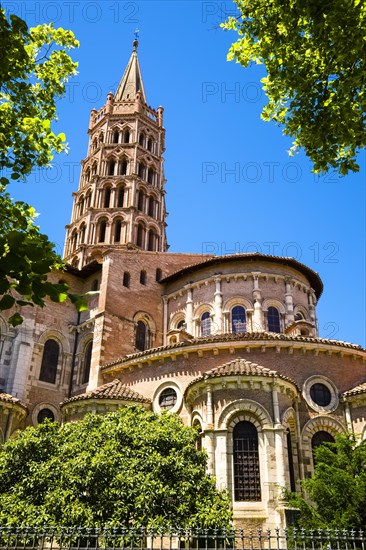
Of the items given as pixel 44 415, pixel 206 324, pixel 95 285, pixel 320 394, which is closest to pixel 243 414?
pixel 320 394

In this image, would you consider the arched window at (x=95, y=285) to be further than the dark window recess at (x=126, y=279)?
Yes

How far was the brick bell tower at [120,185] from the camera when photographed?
44.6m

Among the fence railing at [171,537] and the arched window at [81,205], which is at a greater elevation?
the arched window at [81,205]

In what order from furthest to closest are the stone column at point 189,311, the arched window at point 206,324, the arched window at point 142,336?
the arched window at point 142,336 → the stone column at point 189,311 → the arched window at point 206,324

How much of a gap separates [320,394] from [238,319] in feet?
25.5

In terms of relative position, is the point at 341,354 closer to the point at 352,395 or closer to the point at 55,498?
the point at 352,395

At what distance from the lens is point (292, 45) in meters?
12.0

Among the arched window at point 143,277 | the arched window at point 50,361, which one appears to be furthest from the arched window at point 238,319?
the arched window at point 50,361

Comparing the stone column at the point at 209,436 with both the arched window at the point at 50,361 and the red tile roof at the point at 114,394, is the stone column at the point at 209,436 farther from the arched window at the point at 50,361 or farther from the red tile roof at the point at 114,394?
the arched window at the point at 50,361

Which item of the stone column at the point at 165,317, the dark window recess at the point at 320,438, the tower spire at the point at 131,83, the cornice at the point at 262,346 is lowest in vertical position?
the dark window recess at the point at 320,438

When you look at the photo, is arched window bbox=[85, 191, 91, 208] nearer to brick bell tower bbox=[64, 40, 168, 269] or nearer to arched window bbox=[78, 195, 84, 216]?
brick bell tower bbox=[64, 40, 168, 269]

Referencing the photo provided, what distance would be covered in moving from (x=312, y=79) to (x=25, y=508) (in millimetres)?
13956

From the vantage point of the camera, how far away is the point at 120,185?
155ft

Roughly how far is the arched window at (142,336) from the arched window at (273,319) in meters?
7.67
